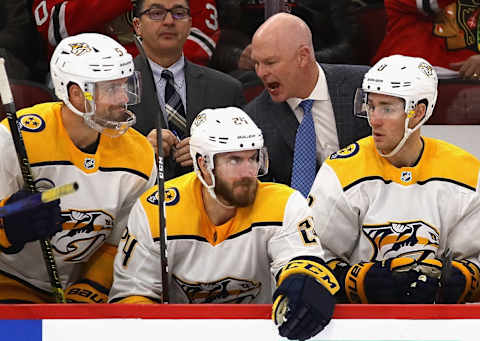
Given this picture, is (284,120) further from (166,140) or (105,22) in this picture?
(105,22)

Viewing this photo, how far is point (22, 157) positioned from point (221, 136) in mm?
523

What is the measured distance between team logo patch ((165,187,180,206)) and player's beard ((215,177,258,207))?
12cm

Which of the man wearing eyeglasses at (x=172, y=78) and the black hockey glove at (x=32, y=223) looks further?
the man wearing eyeglasses at (x=172, y=78)

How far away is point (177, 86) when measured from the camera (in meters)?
3.12

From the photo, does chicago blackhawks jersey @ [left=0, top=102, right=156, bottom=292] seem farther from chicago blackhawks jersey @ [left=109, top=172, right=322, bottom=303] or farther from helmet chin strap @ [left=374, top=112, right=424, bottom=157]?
helmet chin strap @ [left=374, top=112, right=424, bottom=157]

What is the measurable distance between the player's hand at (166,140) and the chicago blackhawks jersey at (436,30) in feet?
4.06

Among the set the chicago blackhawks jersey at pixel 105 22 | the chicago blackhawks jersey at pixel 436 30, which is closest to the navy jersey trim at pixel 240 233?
the chicago blackhawks jersey at pixel 105 22

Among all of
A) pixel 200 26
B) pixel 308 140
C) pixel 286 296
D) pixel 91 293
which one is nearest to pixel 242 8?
pixel 200 26

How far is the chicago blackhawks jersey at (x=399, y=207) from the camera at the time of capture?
2.50m

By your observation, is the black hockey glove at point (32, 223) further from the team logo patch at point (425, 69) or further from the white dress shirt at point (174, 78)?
the team logo patch at point (425, 69)

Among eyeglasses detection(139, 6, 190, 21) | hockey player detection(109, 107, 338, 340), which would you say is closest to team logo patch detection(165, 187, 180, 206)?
hockey player detection(109, 107, 338, 340)

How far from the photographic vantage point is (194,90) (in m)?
3.10

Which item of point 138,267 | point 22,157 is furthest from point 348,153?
point 22,157

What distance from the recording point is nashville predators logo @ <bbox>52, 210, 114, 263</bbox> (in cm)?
248
